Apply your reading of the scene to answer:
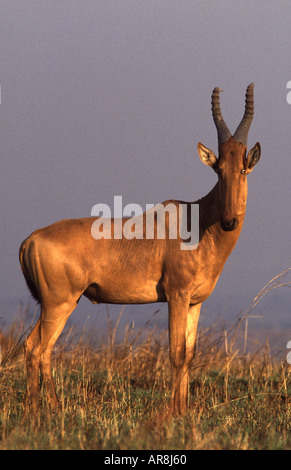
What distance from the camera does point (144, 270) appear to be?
31.4 ft

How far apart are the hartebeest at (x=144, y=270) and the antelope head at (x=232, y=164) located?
0.6 inches

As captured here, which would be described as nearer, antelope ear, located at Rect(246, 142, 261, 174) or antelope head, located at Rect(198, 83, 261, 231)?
antelope head, located at Rect(198, 83, 261, 231)

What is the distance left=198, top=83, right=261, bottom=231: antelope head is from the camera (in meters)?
8.77

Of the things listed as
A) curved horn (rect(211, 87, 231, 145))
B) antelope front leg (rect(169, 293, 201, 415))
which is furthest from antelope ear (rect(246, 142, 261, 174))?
antelope front leg (rect(169, 293, 201, 415))

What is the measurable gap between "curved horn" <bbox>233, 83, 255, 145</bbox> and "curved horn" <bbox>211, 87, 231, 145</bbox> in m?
0.16

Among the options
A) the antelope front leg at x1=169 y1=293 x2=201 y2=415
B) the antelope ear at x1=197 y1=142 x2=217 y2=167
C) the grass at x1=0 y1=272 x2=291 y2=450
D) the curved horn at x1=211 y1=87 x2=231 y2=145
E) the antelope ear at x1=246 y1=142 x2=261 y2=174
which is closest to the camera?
the grass at x1=0 y1=272 x2=291 y2=450

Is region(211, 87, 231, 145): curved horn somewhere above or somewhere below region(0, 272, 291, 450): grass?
above

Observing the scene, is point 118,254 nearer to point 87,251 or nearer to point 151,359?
point 87,251

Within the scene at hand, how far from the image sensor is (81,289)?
9.76 meters

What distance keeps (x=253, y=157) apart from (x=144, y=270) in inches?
96.0

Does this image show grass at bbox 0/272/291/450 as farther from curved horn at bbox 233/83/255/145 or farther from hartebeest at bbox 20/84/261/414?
curved horn at bbox 233/83/255/145

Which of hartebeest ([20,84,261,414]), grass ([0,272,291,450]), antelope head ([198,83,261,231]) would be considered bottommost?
grass ([0,272,291,450])

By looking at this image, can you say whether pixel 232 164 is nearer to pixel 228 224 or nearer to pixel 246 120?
pixel 228 224

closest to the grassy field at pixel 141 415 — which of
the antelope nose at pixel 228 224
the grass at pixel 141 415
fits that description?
the grass at pixel 141 415
